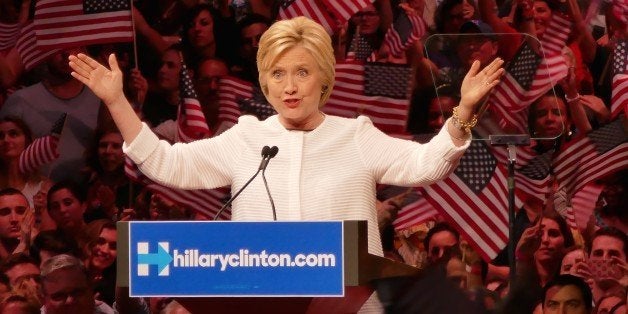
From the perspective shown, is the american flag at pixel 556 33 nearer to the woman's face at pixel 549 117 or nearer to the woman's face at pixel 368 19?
the woman's face at pixel 549 117

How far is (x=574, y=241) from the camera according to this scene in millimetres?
5688

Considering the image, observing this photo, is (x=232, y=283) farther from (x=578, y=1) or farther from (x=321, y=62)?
(x=578, y=1)

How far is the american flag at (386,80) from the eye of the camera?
5.75m

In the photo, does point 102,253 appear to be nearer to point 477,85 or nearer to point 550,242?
point 550,242

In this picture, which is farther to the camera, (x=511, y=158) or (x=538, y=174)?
(x=538, y=174)

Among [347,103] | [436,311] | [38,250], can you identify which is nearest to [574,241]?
[347,103]

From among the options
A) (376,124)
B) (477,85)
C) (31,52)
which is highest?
(31,52)

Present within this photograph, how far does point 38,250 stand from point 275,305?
11.5ft

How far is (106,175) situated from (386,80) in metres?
1.41

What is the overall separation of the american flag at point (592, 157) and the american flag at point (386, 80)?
0.77 m

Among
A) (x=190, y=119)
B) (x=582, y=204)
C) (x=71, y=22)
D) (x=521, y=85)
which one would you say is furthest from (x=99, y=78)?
(x=582, y=204)

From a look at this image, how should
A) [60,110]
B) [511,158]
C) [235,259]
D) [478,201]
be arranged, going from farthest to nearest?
[60,110], [478,201], [511,158], [235,259]

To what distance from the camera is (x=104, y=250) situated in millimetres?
5945

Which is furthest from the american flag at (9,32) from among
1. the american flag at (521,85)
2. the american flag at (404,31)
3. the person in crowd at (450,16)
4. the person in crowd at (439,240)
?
the american flag at (521,85)
